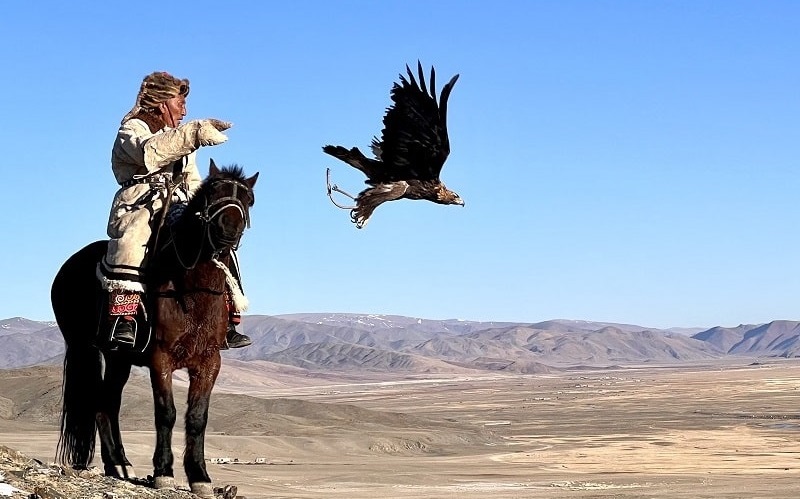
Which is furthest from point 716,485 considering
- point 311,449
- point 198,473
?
point 198,473

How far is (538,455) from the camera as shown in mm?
28125

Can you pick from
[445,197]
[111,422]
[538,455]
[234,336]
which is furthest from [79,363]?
[538,455]

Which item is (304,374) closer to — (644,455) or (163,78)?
(644,455)

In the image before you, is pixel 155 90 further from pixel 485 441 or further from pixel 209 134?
pixel 485 441

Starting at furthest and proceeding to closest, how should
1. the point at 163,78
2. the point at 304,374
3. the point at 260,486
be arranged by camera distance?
the point at 304,374 < the point at 260,486 < the point at 163,78

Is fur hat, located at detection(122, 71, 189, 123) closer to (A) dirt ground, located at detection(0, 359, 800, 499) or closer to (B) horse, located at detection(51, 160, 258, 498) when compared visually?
(B) horse, located at detection(51, 160, 258, 498)

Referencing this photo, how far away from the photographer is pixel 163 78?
7.59 m

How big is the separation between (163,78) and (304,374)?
114275 mm

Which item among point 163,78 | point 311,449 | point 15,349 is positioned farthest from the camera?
point 15,349

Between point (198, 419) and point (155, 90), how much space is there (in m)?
2.36

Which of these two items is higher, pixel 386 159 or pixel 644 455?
pixel 386 159

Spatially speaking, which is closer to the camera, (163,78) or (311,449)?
(163,78)

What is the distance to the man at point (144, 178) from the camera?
273 inches

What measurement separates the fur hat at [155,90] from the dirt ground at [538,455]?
691 cm
